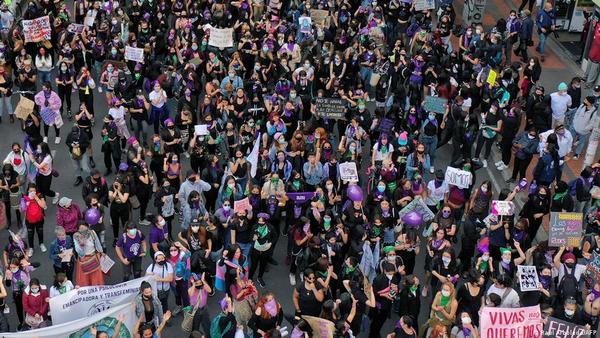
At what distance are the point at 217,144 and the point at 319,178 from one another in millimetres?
2353

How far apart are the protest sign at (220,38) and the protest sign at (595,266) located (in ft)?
33.6

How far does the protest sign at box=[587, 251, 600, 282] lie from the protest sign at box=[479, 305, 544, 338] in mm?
1644

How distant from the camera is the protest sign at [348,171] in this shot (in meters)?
15.5

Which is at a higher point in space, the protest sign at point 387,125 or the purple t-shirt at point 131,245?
the protest sign at point 387,125

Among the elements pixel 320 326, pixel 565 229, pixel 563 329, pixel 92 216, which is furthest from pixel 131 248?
pixel 565 229

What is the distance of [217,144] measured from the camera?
55.5 ft

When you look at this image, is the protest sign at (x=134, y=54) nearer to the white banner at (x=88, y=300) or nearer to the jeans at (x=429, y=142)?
the jeans at (x=429, y=142)

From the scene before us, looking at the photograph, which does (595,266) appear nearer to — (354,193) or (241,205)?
(354,193)

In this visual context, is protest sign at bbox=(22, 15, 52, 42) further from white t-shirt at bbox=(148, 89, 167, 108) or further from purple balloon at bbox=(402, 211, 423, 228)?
purple balloon at bbox=(402, 211, 423, 228)

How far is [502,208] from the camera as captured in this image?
14344 mm

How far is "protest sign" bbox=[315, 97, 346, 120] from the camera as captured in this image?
17.4 m

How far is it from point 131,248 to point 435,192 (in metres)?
5.36

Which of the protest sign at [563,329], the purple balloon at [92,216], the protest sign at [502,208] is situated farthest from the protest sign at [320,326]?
the purple balloon at [92,216]

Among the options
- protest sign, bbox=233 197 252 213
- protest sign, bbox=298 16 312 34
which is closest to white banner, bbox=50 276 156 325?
protest sign, bbox=233 197 252 213
